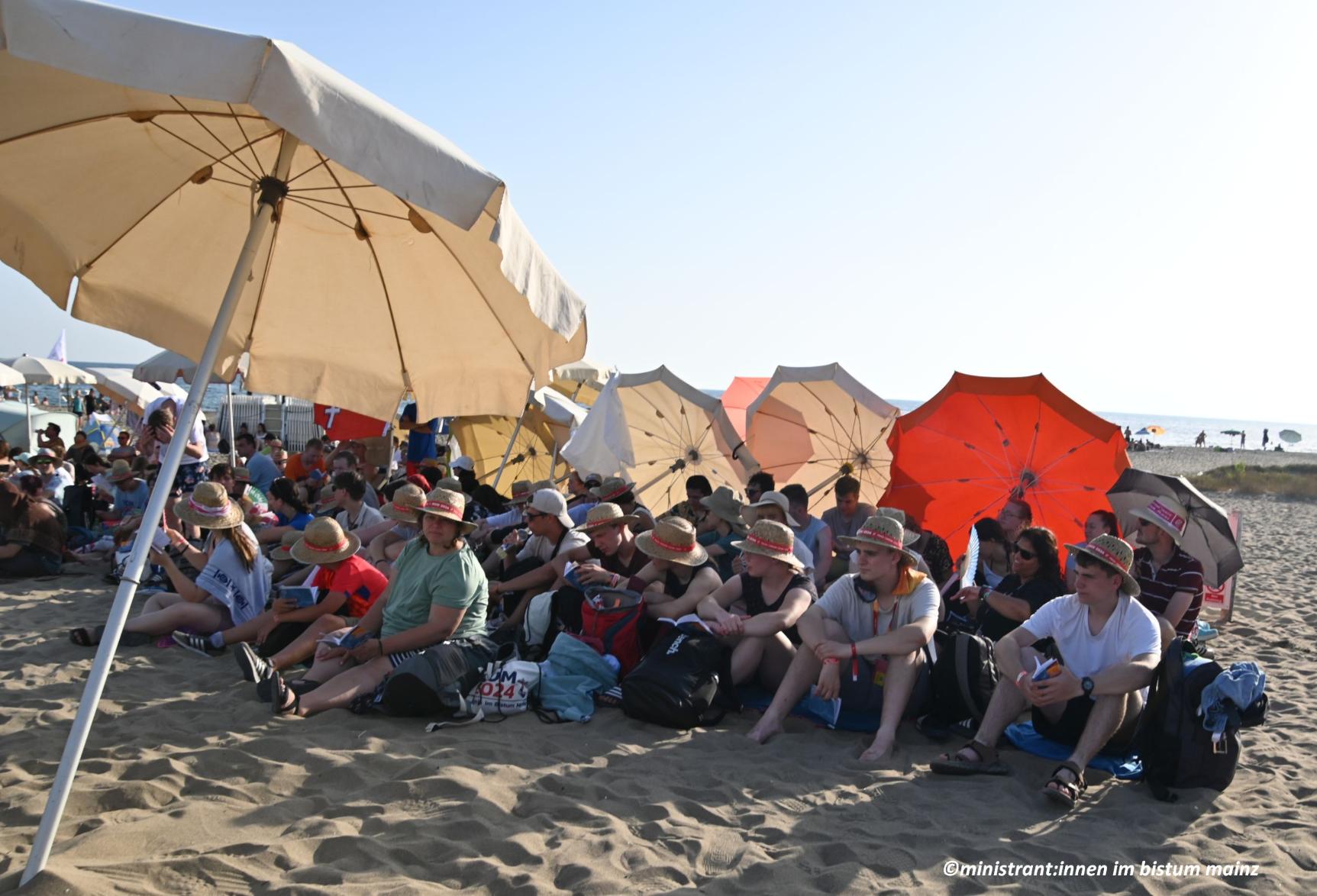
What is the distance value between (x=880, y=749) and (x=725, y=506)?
9.67 ft

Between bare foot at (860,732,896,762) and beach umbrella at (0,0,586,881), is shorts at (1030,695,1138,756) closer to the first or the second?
bare foot at (860,732,896,762)

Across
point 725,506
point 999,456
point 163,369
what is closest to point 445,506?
point 725,506

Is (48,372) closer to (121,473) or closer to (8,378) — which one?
(8,378)

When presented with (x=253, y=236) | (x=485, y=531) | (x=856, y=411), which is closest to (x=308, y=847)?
(x=253, y=236)

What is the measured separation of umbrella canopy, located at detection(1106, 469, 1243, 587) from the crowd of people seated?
249mm

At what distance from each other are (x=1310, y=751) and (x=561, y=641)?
164 inches

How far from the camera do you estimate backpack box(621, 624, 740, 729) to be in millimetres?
4910

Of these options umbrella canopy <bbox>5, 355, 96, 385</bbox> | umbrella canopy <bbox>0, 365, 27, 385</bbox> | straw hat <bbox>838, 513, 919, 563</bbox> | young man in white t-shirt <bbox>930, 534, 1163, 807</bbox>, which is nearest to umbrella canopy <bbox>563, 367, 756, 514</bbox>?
straw hat <bbox>838, 513, 919, 563</bbox>

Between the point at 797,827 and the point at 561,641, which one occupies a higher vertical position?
the point at 561,641

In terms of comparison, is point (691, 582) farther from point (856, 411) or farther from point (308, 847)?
point (856, 411)

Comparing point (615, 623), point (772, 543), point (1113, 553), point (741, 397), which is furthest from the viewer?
point (741, 397)

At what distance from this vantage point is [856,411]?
8.95 meters

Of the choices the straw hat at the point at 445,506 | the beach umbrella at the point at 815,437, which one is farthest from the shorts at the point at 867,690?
the beach umbrella at the point at 815,437

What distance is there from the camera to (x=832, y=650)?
472cm
